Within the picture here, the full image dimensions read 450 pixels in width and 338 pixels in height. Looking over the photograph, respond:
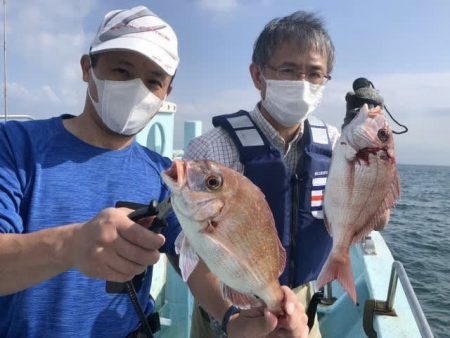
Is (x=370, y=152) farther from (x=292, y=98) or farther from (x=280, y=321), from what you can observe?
(x=280, y=321)

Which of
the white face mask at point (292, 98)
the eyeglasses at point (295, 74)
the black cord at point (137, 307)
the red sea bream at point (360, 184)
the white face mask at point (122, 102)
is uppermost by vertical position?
the eyeglasses at point (295, 74)

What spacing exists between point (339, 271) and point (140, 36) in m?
1.58

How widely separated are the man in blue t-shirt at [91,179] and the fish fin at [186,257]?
391 millimetres

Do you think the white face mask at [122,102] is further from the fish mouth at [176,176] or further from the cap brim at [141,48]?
the fish mouth at [176,176]

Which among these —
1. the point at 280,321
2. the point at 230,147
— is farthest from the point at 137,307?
the point at 230,147

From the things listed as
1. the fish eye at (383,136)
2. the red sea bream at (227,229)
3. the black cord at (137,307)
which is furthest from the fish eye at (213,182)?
the fish eye at (383,136)

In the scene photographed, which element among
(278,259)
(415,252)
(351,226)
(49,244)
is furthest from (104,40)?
(415,252)

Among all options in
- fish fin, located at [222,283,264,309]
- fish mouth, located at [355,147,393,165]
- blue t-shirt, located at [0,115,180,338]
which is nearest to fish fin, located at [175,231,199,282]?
fish fin, located at [222,283,264,309]

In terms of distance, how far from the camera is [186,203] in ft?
4.08

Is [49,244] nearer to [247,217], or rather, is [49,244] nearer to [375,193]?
[247,217]

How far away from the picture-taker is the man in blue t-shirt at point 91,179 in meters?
1.61

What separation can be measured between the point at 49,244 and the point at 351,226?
1499 mm

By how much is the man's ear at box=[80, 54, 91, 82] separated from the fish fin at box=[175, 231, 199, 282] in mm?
1197

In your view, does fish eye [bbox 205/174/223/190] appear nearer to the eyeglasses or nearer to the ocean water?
the eyeglasses
